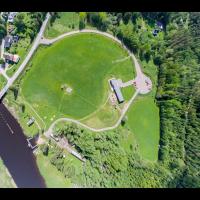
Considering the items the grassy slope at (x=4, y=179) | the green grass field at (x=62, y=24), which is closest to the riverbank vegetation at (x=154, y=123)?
the green grass field at (x=62, y=24)

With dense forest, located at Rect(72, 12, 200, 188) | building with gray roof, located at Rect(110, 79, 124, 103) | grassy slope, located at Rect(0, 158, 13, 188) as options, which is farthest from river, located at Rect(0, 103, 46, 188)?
building with gray roof, located at Rect(110, 79, 124, 103)

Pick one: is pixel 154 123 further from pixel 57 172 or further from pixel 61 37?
pixel 61 37

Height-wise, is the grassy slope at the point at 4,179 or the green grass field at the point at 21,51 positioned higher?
the green grass field at the point at 21,51

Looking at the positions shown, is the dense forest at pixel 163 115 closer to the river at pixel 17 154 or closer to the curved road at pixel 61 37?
the curved road at pixel 61 37

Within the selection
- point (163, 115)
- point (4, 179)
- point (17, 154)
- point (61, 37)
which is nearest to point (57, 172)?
point (17, 154)

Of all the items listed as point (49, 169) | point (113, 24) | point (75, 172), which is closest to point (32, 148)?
point (49, 169)
